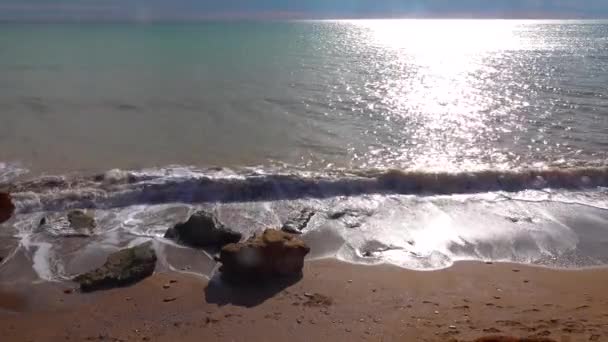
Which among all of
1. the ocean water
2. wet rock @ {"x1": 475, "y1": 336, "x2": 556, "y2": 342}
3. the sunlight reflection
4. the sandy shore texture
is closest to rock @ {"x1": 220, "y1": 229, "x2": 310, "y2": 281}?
the sandy shore texture

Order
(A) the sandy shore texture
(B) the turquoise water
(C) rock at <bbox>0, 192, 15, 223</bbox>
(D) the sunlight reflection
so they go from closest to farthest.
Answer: (A) the sandy shore texture < (C) rock at <bbox>0, 192, 15, 223</bbox> < (B) the turquoise water < (D) the sunlight reflection

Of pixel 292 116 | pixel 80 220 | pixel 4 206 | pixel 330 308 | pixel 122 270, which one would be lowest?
pixel 80 220

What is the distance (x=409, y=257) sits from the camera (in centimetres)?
658

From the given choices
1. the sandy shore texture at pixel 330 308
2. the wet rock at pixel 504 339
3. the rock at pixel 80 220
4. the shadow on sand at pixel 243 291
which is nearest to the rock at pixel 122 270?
the sandy shore texture at pixel 330 308

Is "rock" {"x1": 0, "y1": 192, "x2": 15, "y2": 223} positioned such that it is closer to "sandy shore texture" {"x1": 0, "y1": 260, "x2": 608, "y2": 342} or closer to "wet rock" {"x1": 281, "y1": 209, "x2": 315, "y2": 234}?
"sandy shore texture" {"x1": 0, "y1": 260, "x2": 608, "y2": 342}

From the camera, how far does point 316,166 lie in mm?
10453

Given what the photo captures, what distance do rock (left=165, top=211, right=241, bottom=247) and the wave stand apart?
5.80ft

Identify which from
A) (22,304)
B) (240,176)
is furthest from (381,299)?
(240,176)

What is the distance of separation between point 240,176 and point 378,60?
82.6ft

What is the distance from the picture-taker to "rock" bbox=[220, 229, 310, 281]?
223 inches

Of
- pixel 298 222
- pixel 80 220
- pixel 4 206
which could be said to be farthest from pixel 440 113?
pixel 4 206

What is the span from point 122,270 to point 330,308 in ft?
7.75

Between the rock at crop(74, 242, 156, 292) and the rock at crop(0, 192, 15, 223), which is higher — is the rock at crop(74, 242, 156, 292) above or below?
below

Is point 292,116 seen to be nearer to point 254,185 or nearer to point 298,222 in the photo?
point 254,185
